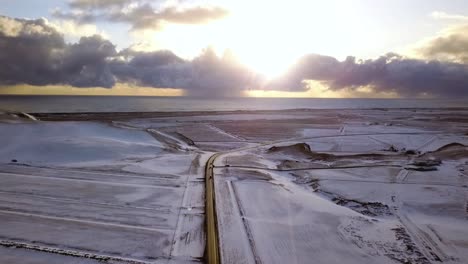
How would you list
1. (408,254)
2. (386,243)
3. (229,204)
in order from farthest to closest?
(229,204) → (386,243) → (408,254)

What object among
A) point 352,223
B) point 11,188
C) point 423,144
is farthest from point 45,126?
point 423,144

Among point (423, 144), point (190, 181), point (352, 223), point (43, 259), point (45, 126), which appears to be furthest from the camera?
point (423, 144)

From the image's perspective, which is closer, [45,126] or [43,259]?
[43,259]

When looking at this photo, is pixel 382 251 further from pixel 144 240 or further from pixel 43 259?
pixel 43 259

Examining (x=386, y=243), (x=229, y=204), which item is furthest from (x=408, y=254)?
(x=229, y=204)

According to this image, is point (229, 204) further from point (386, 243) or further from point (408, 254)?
point (408, 254)

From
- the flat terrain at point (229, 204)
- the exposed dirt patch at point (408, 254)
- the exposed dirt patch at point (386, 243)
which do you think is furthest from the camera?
the flat terrain at point (229, 204)

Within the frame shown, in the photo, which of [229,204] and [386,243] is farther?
[229,204]

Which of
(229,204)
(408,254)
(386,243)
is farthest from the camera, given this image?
(229,204)
